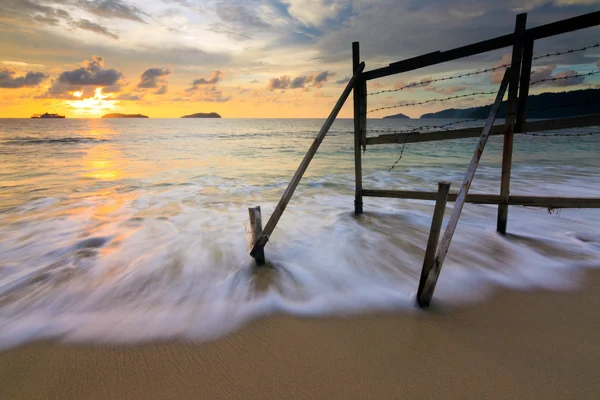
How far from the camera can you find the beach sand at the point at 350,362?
6.95 ft

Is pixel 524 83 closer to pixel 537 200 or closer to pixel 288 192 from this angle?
pixel 537 200

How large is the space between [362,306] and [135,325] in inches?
88.1

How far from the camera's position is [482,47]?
4203 millimetres

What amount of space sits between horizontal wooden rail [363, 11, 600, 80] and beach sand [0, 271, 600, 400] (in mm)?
3238

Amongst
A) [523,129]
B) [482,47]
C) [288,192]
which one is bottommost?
[288,192]

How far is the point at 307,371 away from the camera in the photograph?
229 centimetres

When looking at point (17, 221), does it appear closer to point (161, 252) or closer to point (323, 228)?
point (161, 252)

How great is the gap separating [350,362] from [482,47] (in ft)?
14.4

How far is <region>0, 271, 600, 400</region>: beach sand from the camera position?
212 cm

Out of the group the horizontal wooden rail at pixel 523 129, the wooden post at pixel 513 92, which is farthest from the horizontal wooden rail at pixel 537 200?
the horizontal wooden rail at pixel 523 129

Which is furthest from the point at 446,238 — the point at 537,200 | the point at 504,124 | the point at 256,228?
the point at 504,124

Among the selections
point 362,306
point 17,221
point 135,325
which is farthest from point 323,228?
point 17,221

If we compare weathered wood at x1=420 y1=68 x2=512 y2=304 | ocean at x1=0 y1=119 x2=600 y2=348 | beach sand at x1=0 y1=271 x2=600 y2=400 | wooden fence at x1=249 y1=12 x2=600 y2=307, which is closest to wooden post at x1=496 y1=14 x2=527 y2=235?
wooden fence at x1=249 y1=12 x2=600 y2=307

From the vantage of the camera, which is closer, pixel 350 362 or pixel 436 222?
pixel 350 362
